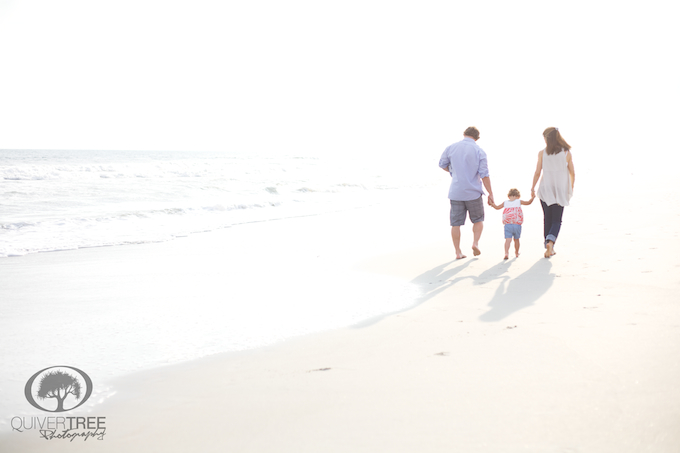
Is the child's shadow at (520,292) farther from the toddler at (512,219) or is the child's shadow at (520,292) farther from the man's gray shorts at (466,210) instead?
the man's gray shorts at (466,210)

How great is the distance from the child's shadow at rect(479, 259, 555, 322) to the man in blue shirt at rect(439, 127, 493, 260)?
0.96m

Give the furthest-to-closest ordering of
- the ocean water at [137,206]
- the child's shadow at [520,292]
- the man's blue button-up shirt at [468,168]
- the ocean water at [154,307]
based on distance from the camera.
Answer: the ocean water at [137,206] < the man's blue button-up shirt at [468,168] < the child's shadow at [520,292] < the ocean water at [154,307]

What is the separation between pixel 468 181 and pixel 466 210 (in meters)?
0.39

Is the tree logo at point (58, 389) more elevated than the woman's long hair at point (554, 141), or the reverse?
the woman's long hair at point (554, 141)

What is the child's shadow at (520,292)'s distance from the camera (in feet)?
11.6

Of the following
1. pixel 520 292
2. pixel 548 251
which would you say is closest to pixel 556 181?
pixel 548 251

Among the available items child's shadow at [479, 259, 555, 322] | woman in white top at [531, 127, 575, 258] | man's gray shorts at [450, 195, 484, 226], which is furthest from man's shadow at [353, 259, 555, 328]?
man's gray shorts at [450, 195, 484, 226]

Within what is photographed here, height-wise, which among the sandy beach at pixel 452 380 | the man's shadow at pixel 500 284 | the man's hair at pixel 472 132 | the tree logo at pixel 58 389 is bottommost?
the man's shadow at pixel 500 284

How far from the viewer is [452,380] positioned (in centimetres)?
236

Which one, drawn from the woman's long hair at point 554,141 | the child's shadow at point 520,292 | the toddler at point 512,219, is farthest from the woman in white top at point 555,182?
the child's shadow at point 520,292

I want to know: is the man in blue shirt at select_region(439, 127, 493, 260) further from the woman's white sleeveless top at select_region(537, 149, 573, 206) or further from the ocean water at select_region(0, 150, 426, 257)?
the ocean water at select_region(0, 150, 426, 257)

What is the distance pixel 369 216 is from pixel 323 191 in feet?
23.1

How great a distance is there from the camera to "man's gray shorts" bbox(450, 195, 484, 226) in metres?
5.68

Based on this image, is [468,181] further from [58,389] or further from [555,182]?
[58,389]
